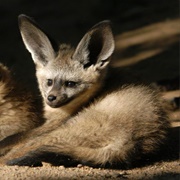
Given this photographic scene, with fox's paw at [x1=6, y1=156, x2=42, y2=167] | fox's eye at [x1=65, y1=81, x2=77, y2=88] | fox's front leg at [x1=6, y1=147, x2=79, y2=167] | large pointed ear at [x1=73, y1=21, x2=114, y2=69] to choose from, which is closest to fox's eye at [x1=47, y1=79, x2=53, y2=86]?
fox's eye at [x1=65, y1=81, x2=77, y2=88]

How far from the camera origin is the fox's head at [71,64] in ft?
20.0

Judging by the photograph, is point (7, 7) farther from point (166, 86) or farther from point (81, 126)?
point (81, 126)

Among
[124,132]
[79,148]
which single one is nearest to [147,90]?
[124,132]

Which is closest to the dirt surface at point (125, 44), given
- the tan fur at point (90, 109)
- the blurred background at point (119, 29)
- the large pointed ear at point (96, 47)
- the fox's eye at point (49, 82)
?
the blurred background at point (119, 29)

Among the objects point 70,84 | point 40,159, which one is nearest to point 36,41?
point 70,84

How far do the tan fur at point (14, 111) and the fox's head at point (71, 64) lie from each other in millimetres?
301

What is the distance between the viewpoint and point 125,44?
11680mm

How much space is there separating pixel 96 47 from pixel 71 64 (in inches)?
15.3

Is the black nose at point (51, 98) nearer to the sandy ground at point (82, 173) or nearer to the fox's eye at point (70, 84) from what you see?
the fox's eye at point (70, 84)

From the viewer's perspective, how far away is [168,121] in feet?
19.5

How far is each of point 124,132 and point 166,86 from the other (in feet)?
10.2

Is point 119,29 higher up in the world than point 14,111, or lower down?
lower down

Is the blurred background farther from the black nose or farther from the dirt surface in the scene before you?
the black nose

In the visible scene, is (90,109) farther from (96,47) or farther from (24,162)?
(24,162)
